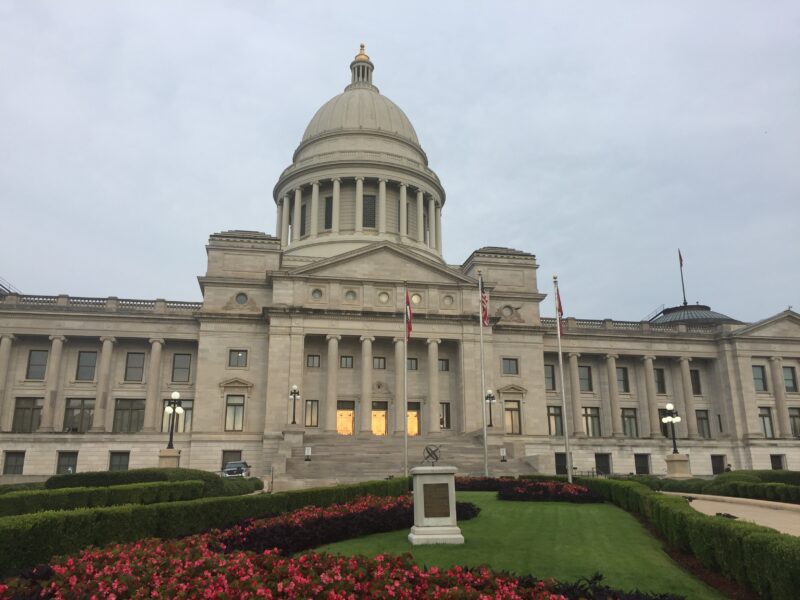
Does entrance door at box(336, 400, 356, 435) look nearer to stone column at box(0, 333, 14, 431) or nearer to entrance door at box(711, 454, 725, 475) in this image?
stone column at box(0, 333, 14, 431)

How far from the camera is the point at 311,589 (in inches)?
370

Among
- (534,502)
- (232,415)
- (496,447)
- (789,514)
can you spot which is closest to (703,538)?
(789,514)

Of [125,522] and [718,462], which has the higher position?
[718,462]

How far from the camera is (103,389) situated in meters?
50.8

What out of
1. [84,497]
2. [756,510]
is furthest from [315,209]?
[756,510]

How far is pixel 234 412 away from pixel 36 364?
16862 mm

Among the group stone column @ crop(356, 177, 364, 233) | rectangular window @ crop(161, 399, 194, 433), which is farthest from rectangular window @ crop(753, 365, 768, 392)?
rectangular window @ crop(161, 399, 194, 433)

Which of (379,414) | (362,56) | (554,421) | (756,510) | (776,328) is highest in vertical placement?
(362,56)

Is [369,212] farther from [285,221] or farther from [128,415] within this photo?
[128,415]

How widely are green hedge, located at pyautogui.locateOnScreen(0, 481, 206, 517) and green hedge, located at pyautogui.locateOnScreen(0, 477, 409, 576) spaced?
3.51 meters

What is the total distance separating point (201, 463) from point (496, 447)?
21955 millimetres

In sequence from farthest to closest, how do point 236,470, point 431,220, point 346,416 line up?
point 431,220 < point 346,416 < point 236,470

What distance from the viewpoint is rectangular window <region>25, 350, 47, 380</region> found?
5150cm

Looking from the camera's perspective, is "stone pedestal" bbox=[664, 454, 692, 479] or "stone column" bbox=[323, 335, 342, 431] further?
"stone column" bbox=[323, 335, 342, 431]
